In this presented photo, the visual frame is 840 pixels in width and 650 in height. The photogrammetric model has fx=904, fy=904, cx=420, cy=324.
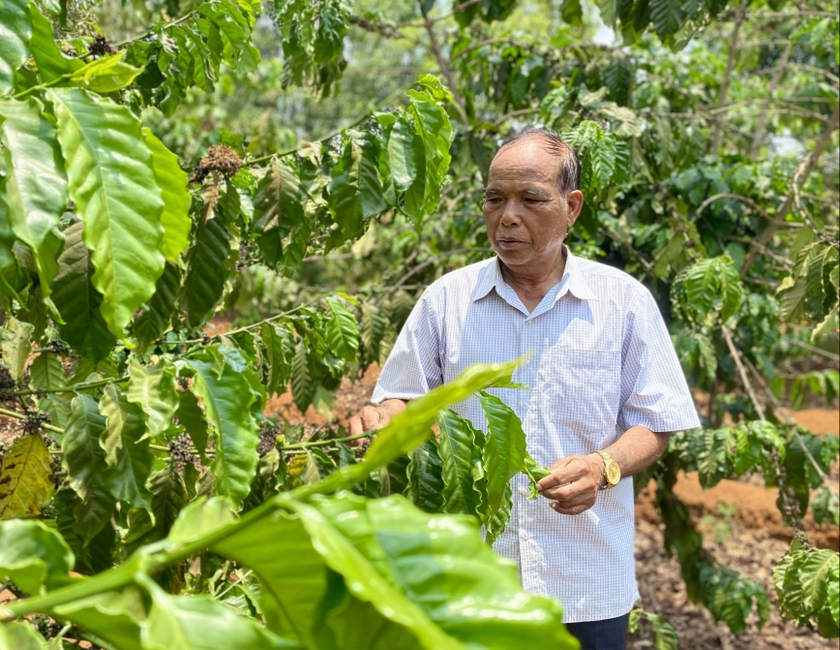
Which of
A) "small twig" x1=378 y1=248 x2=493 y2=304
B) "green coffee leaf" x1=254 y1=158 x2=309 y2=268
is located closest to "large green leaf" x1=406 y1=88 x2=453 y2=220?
"green coffee leaf" x1=254 y1=158 x2=309 y2=268

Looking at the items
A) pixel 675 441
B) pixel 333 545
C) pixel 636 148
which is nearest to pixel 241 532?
pixel 333 545

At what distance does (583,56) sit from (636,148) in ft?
2.92

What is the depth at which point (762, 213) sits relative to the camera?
11.9 ft

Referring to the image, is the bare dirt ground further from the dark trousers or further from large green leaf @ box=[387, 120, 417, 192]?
large green leaf @ box=[387, 120, 417, 192]

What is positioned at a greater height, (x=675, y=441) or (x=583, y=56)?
(x=583, y=56)

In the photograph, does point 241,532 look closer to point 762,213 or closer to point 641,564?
point 762,213

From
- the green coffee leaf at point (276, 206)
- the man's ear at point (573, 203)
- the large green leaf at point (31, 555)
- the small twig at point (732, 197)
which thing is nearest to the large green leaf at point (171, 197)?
the large green leaf at point (31, 555)

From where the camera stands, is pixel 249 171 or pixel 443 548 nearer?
pixel 443 548

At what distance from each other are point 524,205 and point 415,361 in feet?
1.38

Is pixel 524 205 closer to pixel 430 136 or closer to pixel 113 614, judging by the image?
pixel 430 136

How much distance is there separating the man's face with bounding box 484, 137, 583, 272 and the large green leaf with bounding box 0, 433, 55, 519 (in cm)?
102

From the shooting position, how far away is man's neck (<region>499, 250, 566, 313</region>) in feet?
6.76

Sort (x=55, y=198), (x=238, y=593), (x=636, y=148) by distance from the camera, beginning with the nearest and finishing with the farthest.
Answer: (x=55, y=198), (x=238, y=593), (x=636, y=148)

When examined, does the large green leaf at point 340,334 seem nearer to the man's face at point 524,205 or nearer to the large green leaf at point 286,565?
the man's face at point 524,205
